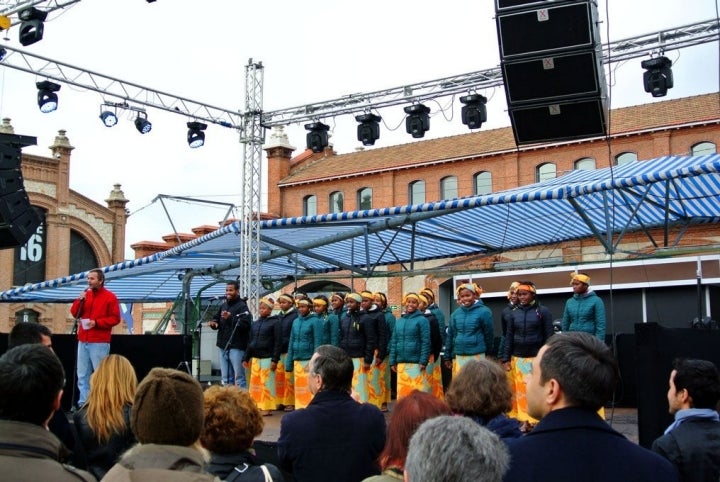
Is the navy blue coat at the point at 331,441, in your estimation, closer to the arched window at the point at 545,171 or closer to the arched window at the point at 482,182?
the arched window at the point at 545,171

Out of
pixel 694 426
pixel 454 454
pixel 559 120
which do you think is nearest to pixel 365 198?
pixel 559 120

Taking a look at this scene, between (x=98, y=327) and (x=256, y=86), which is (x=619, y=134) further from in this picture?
(x=98, y=327)

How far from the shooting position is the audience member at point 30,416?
259 centimetres

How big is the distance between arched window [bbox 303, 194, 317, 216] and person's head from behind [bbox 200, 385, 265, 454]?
122 feet

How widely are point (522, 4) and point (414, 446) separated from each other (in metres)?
7.00

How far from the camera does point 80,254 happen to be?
1511 inches

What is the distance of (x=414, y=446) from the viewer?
2354mm

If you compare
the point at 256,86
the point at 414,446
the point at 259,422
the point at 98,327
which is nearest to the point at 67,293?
the point at 256,86

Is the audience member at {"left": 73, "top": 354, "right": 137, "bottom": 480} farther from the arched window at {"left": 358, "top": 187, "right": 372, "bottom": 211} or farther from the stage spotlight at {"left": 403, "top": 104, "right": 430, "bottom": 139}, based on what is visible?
the arched window at {"left": 358, "top": 187, "right": 372, "bottom": 211}

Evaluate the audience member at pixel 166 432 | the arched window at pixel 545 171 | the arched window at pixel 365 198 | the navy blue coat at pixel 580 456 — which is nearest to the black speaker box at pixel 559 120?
the navy blue coat at pixel 580 456

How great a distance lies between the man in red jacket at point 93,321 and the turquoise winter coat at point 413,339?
3981 millimetres

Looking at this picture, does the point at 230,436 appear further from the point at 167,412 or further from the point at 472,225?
the point at 472,225

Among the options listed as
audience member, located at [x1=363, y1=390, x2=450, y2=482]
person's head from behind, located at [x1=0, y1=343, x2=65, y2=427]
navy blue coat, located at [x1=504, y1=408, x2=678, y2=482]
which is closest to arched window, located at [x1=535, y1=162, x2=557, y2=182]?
audience member, located at [x1=363, y1=390, x2=450, y2=482]

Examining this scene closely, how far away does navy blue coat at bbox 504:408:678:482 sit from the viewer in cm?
262
